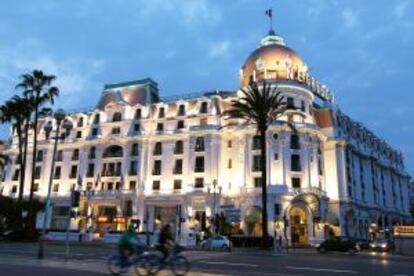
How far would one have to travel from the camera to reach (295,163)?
64.4m

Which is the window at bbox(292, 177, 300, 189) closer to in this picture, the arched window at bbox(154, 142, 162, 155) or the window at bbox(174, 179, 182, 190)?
the window at bbox(174, 179, 182, 190)

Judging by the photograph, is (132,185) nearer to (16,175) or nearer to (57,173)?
(57,173)

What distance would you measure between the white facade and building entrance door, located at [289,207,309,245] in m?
0.14

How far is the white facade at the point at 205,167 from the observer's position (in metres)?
62.6

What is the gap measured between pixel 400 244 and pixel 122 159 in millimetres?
46024

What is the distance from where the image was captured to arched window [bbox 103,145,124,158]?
243 ft

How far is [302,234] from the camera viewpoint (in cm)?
6238

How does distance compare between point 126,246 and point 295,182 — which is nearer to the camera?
point 126,246

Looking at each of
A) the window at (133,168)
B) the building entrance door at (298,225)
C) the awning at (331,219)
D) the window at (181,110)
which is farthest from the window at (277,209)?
the window at (133,168)

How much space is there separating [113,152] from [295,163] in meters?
30.8

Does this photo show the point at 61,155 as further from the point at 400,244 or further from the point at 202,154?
the point at 400,244

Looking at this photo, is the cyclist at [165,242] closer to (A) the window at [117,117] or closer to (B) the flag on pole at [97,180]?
(B) the flag on pole at [97,180]

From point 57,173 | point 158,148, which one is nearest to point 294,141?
point 158,148

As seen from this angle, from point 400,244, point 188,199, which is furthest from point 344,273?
point 188,199
